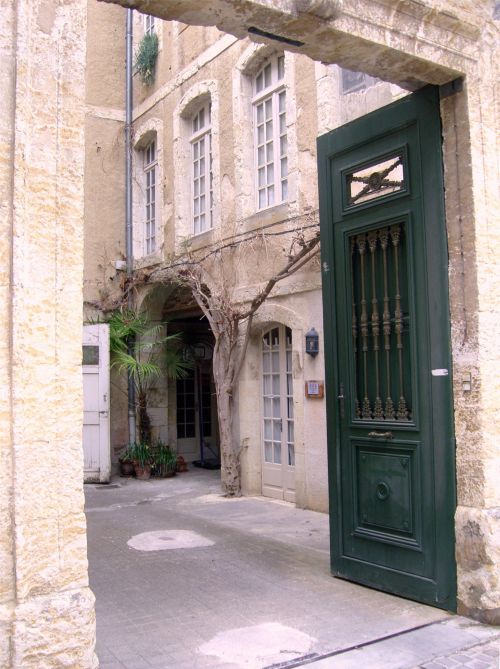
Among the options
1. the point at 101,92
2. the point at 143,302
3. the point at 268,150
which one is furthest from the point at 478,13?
the point at 101,92

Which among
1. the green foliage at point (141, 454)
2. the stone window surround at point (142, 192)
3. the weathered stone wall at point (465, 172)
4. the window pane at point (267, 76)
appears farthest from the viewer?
the stone window surround at point (142, 192)

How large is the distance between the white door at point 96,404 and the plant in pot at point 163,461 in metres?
0.83

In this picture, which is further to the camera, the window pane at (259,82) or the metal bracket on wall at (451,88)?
the window pane at (259,82)

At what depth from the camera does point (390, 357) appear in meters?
4.69

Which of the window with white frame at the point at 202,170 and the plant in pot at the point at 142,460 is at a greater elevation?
the window with white frame at the point at 202,170

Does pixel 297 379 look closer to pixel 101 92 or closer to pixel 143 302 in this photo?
pixel 143 302

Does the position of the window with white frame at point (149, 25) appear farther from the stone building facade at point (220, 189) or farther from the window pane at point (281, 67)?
the window pane at point (281, 67)

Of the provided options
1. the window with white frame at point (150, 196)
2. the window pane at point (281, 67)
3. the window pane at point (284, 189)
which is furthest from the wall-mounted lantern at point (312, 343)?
the window with white frame at point (150, 196)

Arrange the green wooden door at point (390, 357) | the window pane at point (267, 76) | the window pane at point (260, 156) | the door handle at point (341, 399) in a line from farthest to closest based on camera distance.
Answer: the window pane at point (260, 156), the window pane at point (267, 76), the door handle at point (341, 399), the green wooden door at point (390, 357)

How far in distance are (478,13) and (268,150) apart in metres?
4.89

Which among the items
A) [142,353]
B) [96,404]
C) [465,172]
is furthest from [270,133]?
[465,172]

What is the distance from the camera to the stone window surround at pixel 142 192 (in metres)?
11.3

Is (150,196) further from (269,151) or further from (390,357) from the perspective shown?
(390,357)

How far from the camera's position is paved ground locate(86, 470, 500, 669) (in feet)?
11.6
